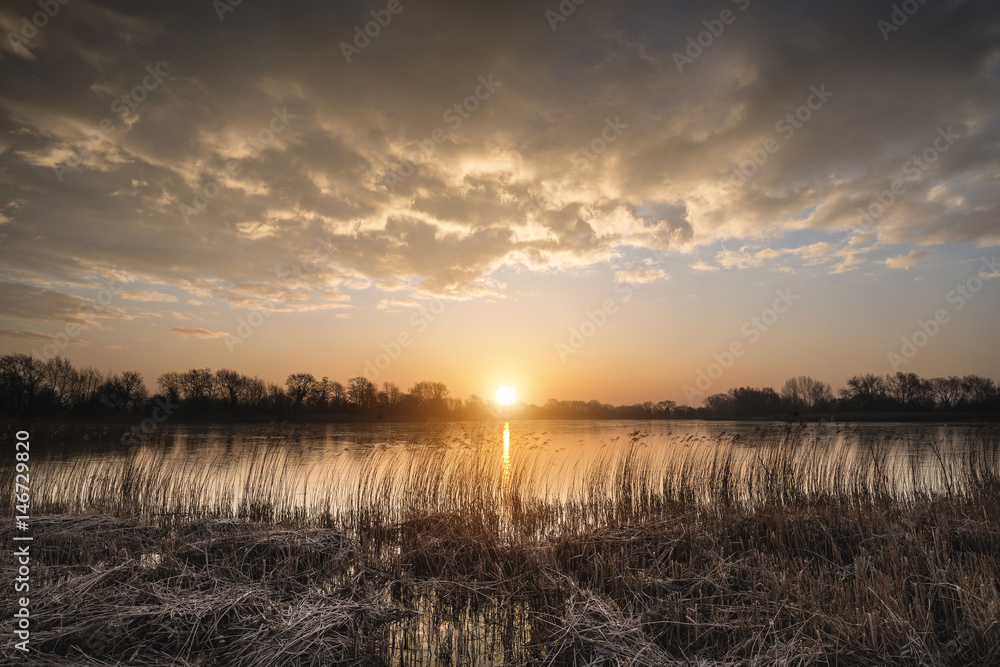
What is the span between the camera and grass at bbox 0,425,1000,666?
4.00 meters

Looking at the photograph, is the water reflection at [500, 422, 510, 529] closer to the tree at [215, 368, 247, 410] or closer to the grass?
the grass

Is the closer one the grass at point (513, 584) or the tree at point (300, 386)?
the grass at point (513, 584)

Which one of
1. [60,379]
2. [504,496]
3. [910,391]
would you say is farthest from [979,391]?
[60,379]

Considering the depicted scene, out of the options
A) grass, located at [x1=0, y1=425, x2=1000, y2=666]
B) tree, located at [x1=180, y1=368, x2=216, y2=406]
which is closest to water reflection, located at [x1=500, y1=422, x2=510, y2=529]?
grass, located at [x1=0, y1=425, x2=1000, y2=666]

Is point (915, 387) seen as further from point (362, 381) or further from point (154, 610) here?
point (154, 610)

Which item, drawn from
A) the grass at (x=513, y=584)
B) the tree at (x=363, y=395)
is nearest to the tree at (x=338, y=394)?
the tree at (x=363, y=395)

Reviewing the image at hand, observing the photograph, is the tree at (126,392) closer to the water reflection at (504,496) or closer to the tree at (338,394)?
the tree at (338,394)

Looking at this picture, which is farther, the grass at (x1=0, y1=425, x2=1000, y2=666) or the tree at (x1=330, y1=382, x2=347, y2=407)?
the tree at (x1=330, y1=382, x2=347, y2=407)

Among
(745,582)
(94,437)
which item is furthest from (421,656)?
(94,437)

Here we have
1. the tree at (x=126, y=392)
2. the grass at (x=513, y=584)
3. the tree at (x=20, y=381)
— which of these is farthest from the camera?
the tree at (x=126, y=392)

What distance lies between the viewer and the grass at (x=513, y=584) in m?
4.00

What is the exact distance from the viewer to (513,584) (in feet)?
19.4

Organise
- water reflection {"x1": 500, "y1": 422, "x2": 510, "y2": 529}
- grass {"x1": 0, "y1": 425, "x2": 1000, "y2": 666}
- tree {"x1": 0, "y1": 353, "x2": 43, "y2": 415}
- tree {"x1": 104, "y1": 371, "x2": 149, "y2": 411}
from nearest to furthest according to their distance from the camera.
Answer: grass {"x1": 0, "y1": 425, "x2": 1000, "y2": 666}
water reflection {"x1": 500, "y1": 422, "x2": 510, "y2": 529}
tree {"x1": 0, "y1": 353, "x2": 43, "y2": 415}
tree {"x1": 104, "y1": 371, "x2": 149, "y2": 411}

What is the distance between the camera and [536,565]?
242 inches
